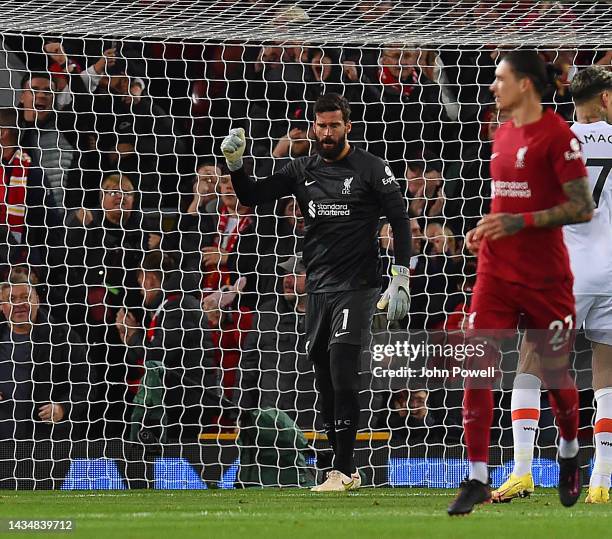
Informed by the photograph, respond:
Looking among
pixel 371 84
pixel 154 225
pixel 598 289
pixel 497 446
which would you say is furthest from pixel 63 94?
pixel 598 289

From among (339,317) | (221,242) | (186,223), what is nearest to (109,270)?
(186,223)

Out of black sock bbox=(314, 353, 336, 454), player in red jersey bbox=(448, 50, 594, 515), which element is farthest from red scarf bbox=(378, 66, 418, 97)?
player in red jersey bbox=(448, 50, 594, 515)

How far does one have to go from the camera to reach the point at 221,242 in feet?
32.7

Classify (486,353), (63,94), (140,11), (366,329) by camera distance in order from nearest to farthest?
1. (486,353)
2. (366,329)
3. (140,11)
4. (63,94)

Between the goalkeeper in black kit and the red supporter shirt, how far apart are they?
193 centimetres

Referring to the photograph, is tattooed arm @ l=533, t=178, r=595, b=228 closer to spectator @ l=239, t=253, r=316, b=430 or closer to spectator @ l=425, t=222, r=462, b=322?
spectator @ l=239, t=253, r=316, b=430

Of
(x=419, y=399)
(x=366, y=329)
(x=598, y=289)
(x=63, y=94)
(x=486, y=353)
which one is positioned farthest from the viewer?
(x=63, y=94)

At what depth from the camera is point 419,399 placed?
9.38 metres

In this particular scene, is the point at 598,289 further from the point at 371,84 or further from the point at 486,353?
the point at 371,84

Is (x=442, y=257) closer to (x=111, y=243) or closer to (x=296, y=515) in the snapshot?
(x=111, y=243)

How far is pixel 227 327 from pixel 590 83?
13.4 feet

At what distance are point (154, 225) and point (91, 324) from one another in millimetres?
903

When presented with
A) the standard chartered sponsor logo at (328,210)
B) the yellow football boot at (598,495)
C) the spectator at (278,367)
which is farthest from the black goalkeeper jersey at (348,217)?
the spectator at (278,367)

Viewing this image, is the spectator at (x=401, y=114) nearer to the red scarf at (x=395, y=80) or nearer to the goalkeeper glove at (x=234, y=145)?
the red scarf at (x=395, y=80)
